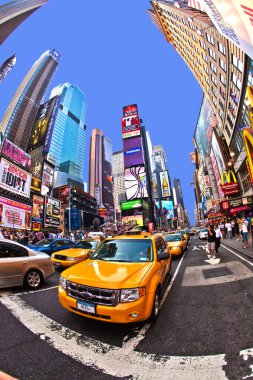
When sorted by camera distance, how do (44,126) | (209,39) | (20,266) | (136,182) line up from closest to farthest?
(20,266) → (209,39) → (136,182) → (44,126)

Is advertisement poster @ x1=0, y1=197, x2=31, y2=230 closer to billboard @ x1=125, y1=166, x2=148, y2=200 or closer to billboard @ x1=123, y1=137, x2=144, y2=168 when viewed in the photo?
billboard @ x1=125, y1=166, x2=148, y2=200

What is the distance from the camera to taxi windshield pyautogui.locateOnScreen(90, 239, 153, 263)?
519 centimetres

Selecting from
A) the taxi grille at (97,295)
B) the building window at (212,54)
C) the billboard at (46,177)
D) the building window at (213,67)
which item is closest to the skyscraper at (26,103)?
the billboard at (46,177)

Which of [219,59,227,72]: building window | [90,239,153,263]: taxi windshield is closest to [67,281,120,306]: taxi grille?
[90,239,153,263]: taxi windshield

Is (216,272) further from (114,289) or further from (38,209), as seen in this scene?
(38,209)

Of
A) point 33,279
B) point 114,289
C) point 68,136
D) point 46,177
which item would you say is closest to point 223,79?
point 33,279

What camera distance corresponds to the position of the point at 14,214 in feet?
125

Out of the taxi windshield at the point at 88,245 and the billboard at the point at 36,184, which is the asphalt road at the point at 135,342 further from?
the billboard at the point at 36,184

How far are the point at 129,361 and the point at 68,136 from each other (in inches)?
7262

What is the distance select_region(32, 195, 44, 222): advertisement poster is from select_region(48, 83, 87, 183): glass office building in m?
103

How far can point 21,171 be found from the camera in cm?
4300

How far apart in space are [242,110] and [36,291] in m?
31.6

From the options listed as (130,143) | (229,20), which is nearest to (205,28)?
(229,20)

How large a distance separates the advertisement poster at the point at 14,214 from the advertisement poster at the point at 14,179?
2.50 meters
